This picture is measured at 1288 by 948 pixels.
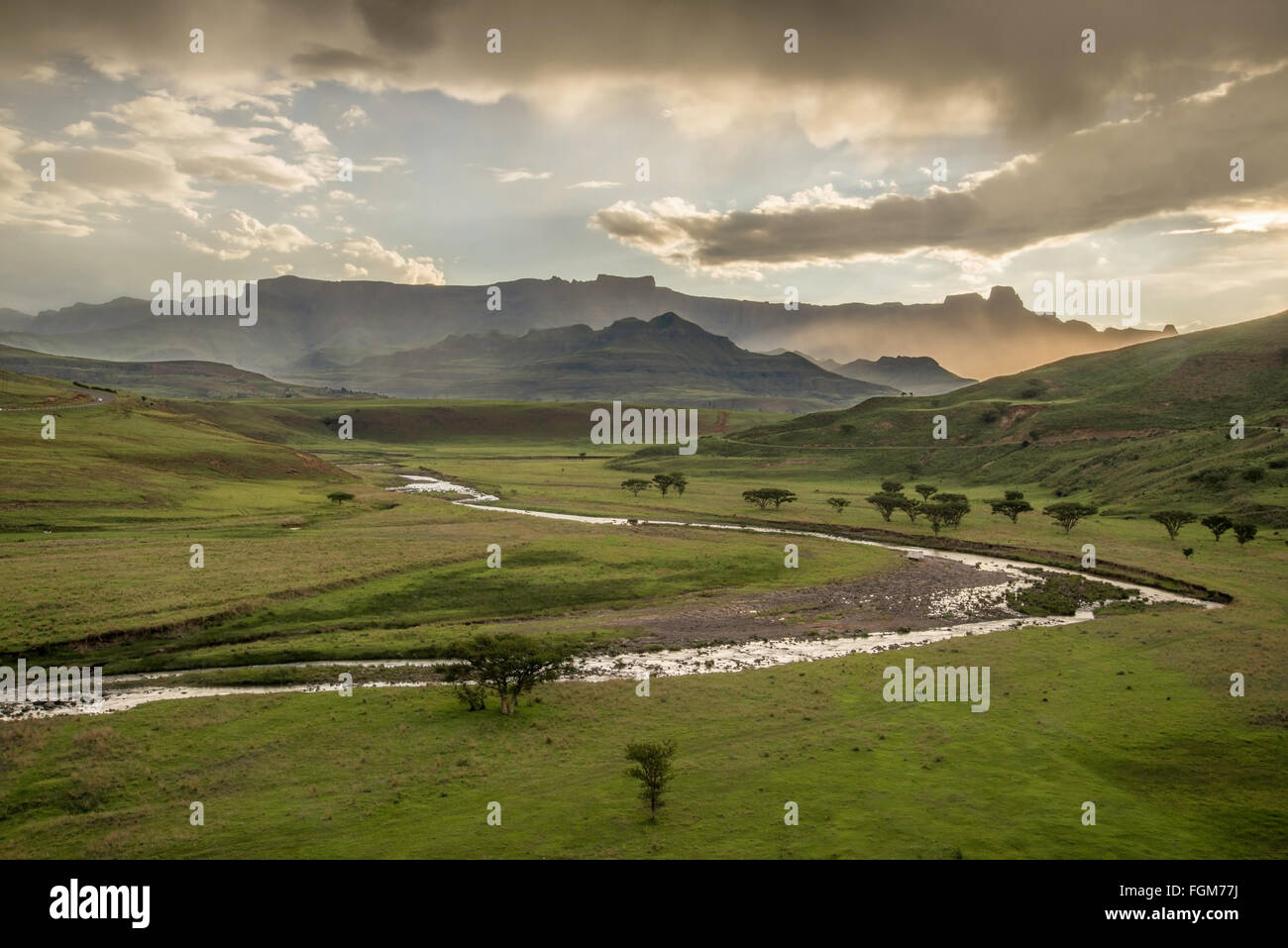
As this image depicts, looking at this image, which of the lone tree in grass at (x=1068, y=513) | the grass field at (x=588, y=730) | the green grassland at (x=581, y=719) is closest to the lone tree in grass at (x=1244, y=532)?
the green grassland at (x=581, y=719)

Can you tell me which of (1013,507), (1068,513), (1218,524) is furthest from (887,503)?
(1218,524)

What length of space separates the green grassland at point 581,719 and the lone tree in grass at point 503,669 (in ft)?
3.08

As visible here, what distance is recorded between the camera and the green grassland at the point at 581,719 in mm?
21594

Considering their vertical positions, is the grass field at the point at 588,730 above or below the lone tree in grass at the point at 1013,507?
below

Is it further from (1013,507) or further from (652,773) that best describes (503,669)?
(1013,507)

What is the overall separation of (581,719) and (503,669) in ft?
14.8

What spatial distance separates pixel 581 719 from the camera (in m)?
31.7

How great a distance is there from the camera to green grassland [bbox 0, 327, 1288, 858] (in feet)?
70.8

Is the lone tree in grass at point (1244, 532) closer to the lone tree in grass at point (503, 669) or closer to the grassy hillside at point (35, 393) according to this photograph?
the lone tree in grass at point (503, 669)

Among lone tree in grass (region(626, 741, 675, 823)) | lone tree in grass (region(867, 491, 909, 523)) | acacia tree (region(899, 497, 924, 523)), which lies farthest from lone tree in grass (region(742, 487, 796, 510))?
lone tree in grass (region(626, 741, 675, 823))

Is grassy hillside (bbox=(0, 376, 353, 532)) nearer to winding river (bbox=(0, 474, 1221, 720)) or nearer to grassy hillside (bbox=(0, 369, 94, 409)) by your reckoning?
grassy hillside (bbox=(0, 369, 94, 409))

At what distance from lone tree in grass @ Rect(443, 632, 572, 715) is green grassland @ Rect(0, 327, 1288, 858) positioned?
3.08 feet
